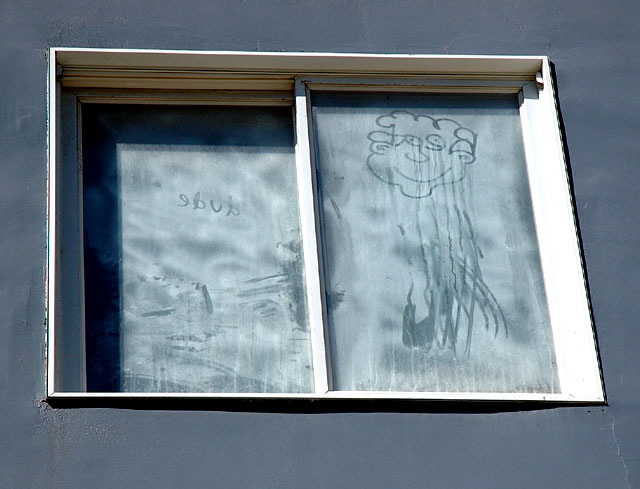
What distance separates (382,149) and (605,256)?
3.30 ft

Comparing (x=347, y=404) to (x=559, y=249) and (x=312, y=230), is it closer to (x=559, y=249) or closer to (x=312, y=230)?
(x=312, y=230)

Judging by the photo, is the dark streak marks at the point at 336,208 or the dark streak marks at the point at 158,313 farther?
the dark streak marks at the point at 336,208

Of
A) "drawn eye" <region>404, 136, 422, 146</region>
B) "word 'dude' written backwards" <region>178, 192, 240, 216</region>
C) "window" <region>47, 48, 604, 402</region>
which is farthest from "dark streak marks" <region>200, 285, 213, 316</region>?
"drawn eye" <region>404, 136, 422, 146</region>

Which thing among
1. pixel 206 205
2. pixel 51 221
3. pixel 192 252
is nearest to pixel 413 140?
pixel 206 205

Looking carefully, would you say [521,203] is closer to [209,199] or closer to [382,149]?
[382,149]

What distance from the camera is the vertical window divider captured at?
4.85 metres

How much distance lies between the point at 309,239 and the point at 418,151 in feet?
2.15

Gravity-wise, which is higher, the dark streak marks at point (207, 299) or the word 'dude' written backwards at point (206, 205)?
the word 'dude' written backwards at point (206, 205)

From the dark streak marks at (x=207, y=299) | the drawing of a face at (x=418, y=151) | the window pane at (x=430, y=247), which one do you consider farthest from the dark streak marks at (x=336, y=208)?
the dark streak marks at (x=207, y=299)

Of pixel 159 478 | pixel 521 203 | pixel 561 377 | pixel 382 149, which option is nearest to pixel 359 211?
pixel 382 149

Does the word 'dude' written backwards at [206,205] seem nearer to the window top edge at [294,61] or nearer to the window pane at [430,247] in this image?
the window pane at [430,247]

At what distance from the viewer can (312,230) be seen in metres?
5.07

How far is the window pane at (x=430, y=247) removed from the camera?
4.98m

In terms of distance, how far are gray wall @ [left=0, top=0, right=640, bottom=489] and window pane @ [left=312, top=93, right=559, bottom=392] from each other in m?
0.24
